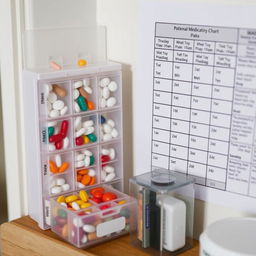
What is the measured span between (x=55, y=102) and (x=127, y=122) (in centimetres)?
17

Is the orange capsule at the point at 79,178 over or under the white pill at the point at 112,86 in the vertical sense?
under

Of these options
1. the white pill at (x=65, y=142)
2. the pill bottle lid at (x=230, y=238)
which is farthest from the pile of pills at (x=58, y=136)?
the pill bottle lid at (x=230, y=238)

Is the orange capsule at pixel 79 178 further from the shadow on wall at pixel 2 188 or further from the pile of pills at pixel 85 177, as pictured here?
the shadow on wall at pixel 2 188

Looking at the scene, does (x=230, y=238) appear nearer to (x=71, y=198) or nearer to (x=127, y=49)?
(x=71, y=198)

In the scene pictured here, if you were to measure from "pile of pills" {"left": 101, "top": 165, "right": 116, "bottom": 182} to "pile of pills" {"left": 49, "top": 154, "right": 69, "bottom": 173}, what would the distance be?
0.27 ft

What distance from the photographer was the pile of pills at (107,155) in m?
1.00

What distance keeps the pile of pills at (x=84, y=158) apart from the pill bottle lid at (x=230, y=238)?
27 centimetres

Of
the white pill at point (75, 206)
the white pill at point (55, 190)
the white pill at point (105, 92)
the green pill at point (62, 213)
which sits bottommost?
the green pill at point (62, 213)

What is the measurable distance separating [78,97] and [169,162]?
0.19 metres

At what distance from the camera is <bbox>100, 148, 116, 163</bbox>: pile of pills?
1.00m

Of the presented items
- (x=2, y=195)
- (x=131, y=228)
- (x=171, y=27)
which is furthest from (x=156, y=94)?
(x=2, y=195)

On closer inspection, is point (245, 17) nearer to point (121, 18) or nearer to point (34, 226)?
point (121, 18)

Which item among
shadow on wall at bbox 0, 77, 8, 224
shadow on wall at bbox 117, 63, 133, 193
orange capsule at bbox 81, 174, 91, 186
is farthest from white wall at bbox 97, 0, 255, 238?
shadow on wall at bbox 0, 77, 8, 224

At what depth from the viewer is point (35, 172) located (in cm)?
95
